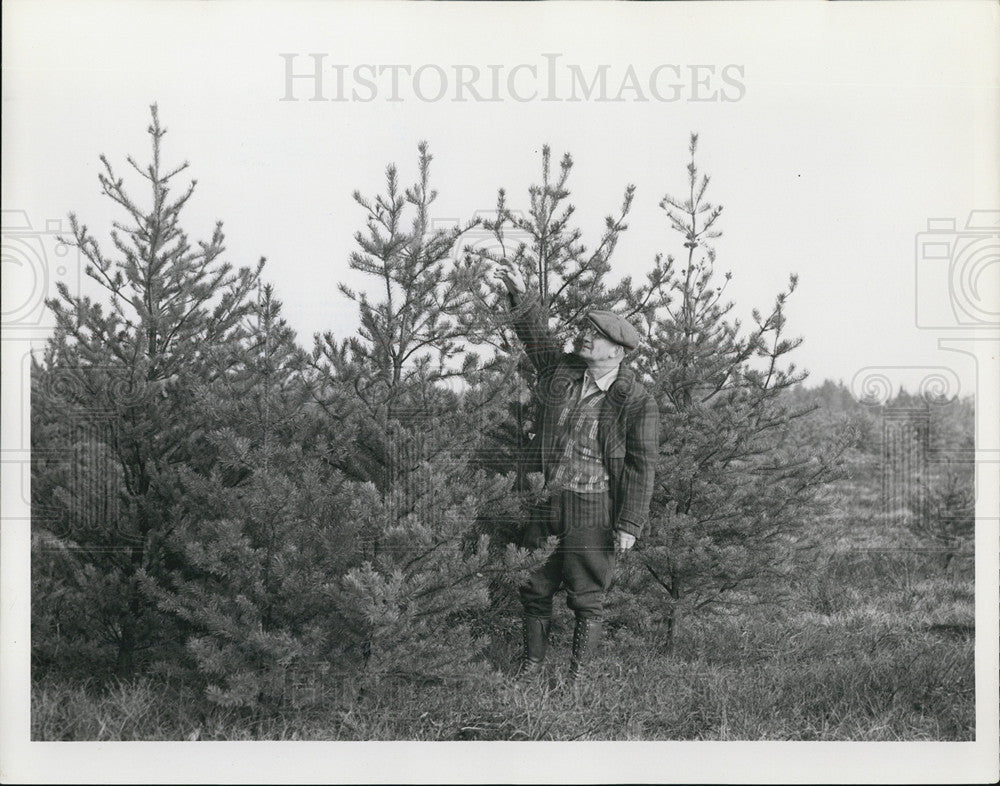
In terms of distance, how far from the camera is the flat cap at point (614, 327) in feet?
14.7

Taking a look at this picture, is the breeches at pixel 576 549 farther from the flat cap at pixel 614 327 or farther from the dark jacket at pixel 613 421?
the flat cap at pixel 614 327

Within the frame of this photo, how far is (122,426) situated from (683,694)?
3313 millimetres

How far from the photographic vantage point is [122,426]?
4.48m

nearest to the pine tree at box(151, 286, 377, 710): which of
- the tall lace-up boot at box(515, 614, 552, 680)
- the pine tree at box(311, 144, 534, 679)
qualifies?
the pine tree at box(311, 144, 534, 679)

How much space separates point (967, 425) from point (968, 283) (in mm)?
847

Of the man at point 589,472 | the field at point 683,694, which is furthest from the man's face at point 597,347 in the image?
the field at point 683,694

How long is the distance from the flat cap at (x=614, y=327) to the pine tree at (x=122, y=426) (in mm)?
1956

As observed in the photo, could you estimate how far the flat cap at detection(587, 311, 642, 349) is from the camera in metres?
4.48

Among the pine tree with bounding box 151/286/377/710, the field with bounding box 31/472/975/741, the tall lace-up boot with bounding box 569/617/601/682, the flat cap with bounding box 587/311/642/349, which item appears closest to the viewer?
the pine tree with bounding box 151/286/377/710

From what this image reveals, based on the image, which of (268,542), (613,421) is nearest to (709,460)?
(613,421)

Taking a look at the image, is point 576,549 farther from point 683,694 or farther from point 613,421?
point 683,694

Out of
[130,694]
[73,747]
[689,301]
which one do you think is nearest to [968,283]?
[689,301]

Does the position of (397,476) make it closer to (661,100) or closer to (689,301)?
(689,301)

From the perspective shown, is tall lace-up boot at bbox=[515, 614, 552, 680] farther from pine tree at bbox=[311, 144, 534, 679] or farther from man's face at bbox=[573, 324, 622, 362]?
man's face at bbox=[573, 324, 622, 362]
